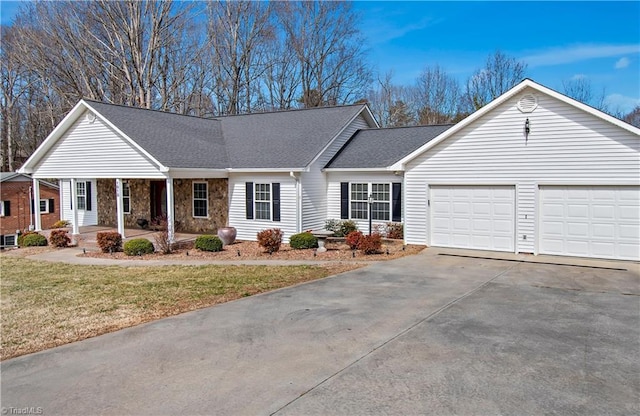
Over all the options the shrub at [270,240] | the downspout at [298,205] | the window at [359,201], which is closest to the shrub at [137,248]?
the shrub at [270,240]

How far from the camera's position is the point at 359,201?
18.8m

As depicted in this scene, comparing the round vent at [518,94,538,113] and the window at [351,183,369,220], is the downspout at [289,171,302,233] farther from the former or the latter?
the round vent at [518,94,538,113]

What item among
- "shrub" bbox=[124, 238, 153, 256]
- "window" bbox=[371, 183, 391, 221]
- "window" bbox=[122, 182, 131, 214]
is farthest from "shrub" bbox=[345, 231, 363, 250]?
"window" bbox=[122, 182, 131, 214]

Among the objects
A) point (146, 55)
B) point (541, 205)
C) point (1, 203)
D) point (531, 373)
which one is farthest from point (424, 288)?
point (146, 55)

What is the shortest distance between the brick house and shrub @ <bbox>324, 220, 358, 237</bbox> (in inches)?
679

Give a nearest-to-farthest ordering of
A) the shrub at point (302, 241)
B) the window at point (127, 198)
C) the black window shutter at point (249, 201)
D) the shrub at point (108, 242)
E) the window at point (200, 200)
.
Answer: the shrub at point (302, 241)
the shrub at point (108, 242)
the black window shutter at point (249, 201)
the window at point (200, 200)
the window at point (127, 198)

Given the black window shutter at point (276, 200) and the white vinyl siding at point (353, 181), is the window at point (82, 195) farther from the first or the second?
the white vinyl siding at point (353, 181)

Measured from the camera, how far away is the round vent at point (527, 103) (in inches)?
543

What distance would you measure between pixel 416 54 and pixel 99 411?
38643mm

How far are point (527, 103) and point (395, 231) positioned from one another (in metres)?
6.35

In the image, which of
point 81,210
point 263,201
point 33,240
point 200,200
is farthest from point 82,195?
point 263,201

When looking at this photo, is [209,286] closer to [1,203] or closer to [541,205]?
[541,205]

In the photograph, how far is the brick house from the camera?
26.4 m

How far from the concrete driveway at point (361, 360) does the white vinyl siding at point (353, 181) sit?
28.1ft
